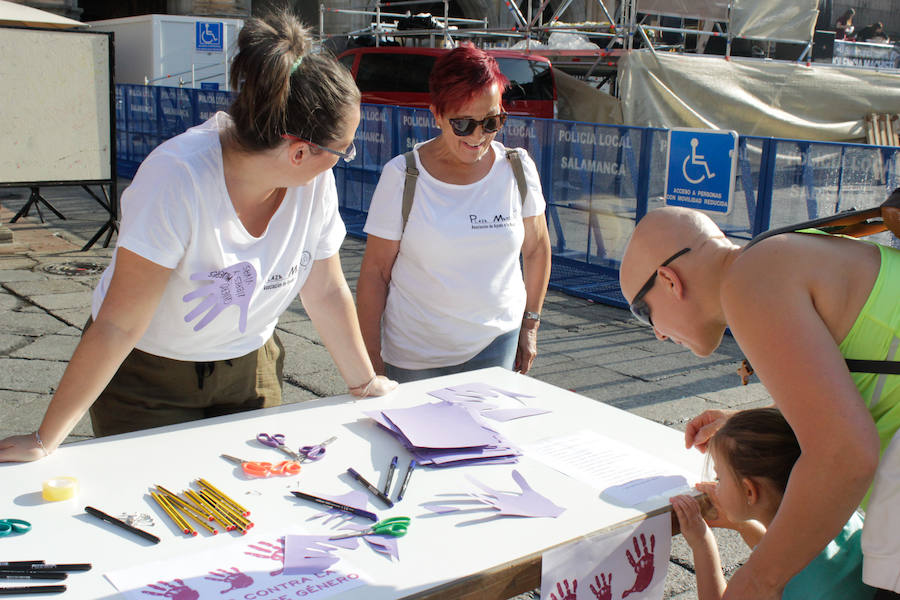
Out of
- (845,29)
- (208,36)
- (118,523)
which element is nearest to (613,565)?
(118,523)

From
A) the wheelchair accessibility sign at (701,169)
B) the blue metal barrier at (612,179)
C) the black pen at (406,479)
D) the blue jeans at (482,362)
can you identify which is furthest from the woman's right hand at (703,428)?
the wheelchair accessibility sign at (701,169)

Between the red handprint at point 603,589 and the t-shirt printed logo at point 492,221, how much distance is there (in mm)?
1328

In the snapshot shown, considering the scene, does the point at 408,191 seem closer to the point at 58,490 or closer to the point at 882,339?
the point at 58,490

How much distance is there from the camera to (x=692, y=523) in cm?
181

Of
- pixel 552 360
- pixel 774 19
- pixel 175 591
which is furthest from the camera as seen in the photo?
pixel 774 19

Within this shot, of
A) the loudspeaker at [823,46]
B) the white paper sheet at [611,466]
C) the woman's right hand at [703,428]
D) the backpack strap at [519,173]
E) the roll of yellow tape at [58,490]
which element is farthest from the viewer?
the loudspeaker at [823,46]

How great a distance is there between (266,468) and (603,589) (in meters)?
0.74

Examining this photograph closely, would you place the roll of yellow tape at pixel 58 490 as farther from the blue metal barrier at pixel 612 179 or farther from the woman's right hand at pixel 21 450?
the blue metal barrier at pixel 612 179

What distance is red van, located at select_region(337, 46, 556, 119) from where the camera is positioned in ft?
35.2

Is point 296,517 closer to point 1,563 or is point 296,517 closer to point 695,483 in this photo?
point 1,563

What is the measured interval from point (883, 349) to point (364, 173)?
8.81 m

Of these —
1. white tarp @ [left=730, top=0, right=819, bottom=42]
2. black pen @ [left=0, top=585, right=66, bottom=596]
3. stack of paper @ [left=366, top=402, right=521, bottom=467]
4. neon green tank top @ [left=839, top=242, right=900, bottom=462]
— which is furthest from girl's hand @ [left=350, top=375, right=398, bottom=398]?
white tarp @ [left=730, top=0, right=819, bottom=42]

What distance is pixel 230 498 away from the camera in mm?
1727

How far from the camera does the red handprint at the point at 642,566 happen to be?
1.74 meters
